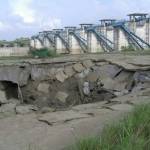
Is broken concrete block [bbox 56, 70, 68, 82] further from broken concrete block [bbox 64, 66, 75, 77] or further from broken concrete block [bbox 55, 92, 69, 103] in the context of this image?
broken concrete block [bbox 55, 92, 69, 103]

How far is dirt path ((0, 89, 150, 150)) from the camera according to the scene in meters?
6.96

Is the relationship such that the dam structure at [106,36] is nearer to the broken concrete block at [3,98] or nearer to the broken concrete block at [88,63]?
the broken concrete block at [88,63]

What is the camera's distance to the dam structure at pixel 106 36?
39281mm

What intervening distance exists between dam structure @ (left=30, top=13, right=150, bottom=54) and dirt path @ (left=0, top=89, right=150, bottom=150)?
29.1 metres

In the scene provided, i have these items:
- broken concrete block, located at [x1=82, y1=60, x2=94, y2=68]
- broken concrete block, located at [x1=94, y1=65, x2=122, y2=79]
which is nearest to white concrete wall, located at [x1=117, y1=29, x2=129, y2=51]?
broken concrete block, located at [x1=82, y1=60, x2=94, y2=68]

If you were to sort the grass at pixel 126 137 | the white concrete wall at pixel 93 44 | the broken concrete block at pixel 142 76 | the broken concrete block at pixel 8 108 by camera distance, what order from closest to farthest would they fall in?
the grass at pixel 126 137 < the broken concrete block at pixel 8 108 < the broken concrete block at pixel 142 76 < the white concrete wall at pixel 93 44

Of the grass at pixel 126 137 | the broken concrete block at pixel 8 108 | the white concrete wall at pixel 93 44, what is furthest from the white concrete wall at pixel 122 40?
the grass at pixel 126 137

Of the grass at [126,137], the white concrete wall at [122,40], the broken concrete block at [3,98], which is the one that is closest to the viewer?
the grass at [126,137]

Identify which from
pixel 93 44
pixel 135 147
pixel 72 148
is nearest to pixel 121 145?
pixel 135 147

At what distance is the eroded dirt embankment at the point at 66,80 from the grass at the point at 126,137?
8824mm

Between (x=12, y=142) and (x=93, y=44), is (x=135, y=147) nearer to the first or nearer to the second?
(x=12, y=142)

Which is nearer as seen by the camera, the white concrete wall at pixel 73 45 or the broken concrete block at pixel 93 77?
the broken concrete block at pixel 93 77

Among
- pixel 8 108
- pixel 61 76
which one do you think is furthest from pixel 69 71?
pixel 8 108

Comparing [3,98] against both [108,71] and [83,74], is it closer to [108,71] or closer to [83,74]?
[83,74]
